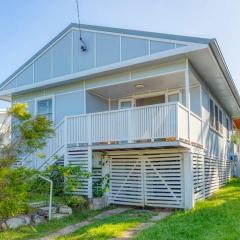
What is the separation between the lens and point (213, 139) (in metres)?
14.9

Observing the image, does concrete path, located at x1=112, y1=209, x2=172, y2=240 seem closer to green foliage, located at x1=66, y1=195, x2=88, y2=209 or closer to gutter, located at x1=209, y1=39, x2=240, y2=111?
green foliage, located at x1=66, y1=195, x2=88, y2=209

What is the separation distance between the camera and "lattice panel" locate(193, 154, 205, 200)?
10.8m

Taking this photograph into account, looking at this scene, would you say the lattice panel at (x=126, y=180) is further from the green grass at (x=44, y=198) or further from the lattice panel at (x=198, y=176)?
the green grass at (x=44, y=198)

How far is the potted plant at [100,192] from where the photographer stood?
422 inches

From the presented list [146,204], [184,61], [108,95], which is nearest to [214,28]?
[184,61]

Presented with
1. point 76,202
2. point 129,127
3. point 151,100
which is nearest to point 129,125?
point 129,127

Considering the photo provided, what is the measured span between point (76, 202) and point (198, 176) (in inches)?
170

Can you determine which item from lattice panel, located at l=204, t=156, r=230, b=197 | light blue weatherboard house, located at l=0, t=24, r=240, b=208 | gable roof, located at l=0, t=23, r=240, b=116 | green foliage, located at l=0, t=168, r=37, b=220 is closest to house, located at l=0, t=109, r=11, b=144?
green foliage, located at l=0, t=168, r=37, b=220

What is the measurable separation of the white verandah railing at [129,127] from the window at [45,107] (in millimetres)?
2034

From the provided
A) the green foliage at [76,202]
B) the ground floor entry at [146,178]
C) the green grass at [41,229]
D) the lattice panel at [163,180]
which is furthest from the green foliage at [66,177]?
the lattice panel at [163,180]

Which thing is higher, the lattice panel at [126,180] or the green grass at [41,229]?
the lattice panel at [126,180]

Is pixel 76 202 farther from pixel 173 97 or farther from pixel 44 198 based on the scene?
pixel 173 97

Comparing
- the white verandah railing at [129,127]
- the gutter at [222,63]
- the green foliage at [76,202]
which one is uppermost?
the gutter at [222,63]

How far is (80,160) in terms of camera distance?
11.3 metres
